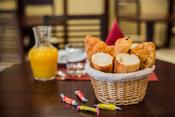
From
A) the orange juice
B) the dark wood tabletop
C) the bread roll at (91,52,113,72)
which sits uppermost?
the bread roll at (91,52,113,72)

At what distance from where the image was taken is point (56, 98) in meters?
1.06

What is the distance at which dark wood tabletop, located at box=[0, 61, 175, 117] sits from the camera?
922 millimetres

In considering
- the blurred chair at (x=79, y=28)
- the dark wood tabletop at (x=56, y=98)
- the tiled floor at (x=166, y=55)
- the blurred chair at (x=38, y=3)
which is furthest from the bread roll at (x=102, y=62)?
the blurred chair at (x=38, y=3)

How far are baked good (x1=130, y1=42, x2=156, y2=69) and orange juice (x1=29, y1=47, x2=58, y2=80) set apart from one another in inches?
16.4

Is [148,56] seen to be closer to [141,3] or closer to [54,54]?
[54,54]

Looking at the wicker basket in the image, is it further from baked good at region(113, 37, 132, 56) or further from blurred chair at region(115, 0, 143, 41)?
blurred chair at region(115, 0, 143, 41)

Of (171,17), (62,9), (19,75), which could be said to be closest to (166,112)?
(19,75)

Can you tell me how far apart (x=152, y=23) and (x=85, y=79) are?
77.9 inches

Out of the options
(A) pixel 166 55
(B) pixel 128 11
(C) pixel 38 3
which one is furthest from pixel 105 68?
(B) pixel 128 11

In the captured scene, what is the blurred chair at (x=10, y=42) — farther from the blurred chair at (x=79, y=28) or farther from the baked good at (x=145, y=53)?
the baked good at (x=145, y=53)

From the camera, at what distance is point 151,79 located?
4.18 feet

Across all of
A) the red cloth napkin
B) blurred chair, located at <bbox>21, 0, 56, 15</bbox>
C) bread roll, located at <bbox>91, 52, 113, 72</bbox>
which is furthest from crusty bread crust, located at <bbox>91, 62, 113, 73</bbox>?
blurred chair, located at <bbox>21, 0, 56, 15</bbox>

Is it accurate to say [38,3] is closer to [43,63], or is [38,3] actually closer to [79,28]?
[79,28]

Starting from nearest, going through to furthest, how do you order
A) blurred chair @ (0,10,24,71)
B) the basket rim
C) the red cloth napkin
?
the basket rim → the red cloth napkin → blurred chair @ (0,10,24,71)
